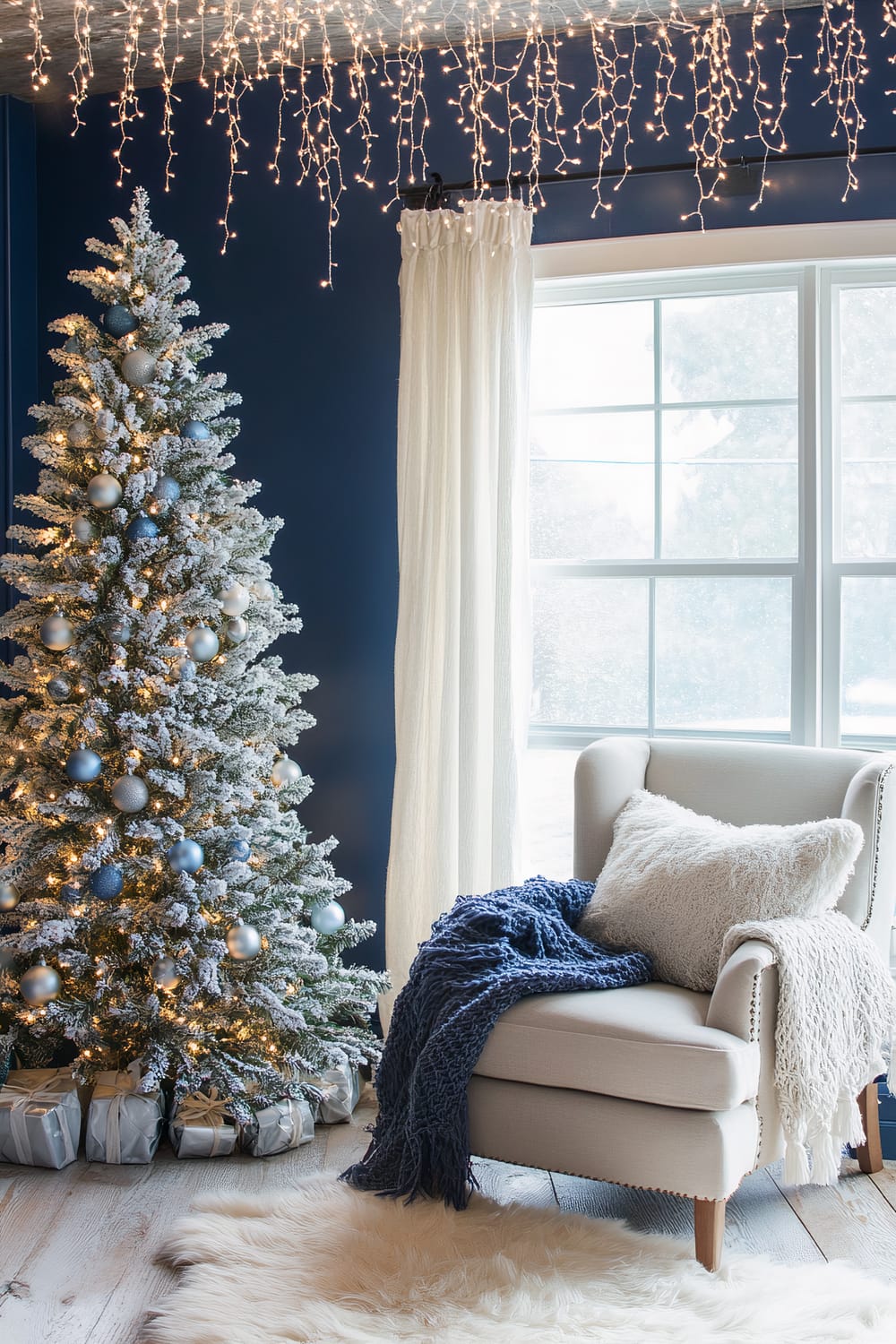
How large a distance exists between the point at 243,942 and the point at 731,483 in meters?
1.77

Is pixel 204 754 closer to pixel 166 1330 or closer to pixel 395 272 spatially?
pixel 166 1330

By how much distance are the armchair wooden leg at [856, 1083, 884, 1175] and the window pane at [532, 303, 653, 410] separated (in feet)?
6.17

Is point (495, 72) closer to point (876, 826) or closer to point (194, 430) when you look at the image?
point (194, 430)

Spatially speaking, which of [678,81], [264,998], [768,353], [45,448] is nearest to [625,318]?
[768,353]

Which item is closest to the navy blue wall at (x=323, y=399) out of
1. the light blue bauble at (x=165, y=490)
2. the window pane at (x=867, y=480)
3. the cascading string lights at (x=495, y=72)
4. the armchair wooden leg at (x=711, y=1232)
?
the cascading string lights at (x=495, y=72)

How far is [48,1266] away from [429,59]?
3.14 metres

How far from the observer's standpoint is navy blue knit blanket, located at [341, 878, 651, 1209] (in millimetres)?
2215

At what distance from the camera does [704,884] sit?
237 centimetres

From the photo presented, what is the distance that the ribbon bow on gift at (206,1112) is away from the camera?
8.54 ft

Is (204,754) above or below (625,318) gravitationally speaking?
below

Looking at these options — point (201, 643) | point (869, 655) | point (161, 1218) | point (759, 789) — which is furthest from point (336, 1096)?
point (869, 655)

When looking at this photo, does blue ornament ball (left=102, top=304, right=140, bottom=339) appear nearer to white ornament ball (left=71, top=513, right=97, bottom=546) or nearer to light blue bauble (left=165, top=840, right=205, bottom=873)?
white ornament ball (left=71, top=513, right=97, bottom=546)

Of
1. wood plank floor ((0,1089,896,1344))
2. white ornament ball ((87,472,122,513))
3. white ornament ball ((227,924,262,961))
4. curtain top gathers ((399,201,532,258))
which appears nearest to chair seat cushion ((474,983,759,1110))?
wood plank floor ((0,1089,896,1344))

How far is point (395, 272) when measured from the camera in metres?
3.25
